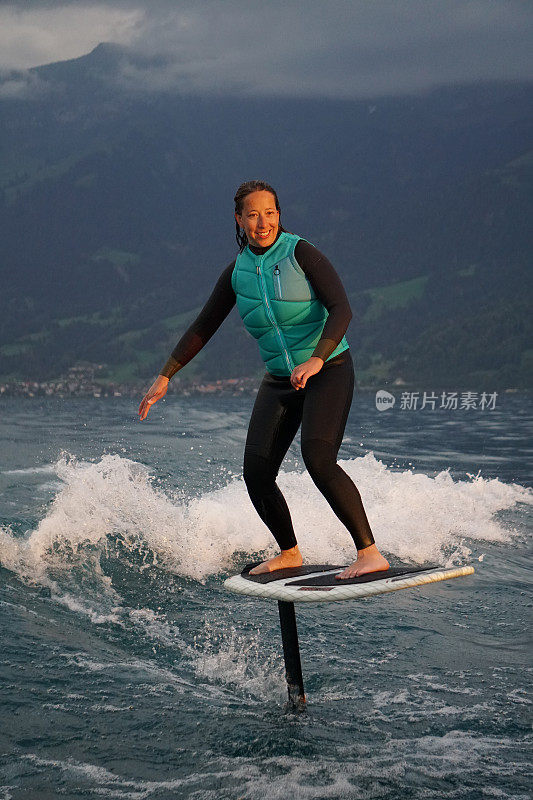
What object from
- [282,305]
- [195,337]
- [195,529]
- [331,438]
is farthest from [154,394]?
[195,529]

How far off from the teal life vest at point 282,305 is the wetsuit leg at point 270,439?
17cm

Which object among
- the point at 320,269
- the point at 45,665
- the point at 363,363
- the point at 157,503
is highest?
the point at 363,363

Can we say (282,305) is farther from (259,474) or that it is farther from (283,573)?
(283,573)

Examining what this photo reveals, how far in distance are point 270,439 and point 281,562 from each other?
888 mm

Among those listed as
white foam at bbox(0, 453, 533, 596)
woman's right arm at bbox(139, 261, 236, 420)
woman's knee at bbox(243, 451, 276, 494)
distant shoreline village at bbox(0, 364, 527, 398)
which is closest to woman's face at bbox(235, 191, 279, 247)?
woman's right arm at bbox(139, 261, 236, 420)

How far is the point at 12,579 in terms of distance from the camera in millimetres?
9453

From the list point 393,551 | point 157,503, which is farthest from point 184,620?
point 393,551

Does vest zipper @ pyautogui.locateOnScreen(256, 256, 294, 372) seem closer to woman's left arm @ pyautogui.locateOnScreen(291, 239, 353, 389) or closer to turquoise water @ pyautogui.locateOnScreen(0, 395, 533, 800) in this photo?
woman's left arm @ pyautogui.locateOnScreen(291, 239, 353, 389)

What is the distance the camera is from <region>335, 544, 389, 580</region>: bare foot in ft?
19.0

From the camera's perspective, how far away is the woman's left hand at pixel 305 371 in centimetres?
545

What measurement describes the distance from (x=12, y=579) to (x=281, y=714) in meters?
4.09

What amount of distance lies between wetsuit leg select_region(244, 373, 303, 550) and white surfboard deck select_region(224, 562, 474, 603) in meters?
0.45

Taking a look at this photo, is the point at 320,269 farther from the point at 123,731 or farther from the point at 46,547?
the point at 46,547

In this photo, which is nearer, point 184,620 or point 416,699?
point 416,699
